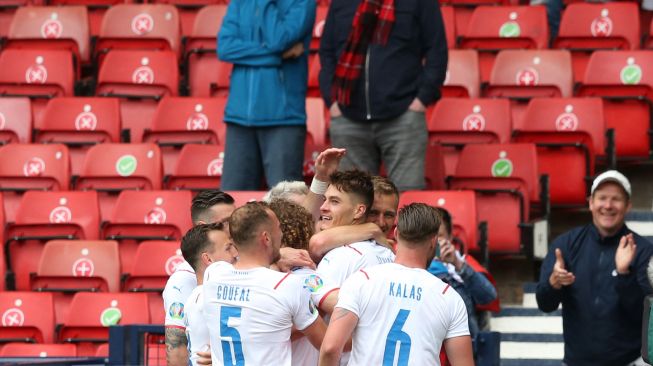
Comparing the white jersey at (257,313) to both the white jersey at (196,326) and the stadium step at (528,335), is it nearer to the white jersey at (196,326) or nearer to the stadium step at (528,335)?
the white jersey at (196,326)

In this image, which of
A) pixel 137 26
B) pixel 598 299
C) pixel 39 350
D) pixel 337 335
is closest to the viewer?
pixel 337 335

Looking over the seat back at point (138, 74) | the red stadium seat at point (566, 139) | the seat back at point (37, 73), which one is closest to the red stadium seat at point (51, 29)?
the seat back at point (37, 73)

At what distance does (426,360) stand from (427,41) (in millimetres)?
4365

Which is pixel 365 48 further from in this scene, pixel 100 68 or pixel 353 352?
pixel 353 352

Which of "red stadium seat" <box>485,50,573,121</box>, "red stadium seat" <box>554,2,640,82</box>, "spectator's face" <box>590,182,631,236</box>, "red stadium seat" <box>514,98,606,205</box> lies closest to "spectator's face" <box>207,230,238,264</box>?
"spectator's face" <box>590,182,631,236</box>

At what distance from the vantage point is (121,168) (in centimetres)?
1044

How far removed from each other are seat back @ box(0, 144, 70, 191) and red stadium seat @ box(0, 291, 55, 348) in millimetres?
1469

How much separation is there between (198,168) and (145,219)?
669 millimetres

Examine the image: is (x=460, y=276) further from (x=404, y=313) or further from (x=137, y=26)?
(x=137, y=26)

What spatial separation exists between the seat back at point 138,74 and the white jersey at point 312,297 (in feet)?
19.1

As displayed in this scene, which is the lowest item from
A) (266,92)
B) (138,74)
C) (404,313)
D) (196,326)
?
(196,326)

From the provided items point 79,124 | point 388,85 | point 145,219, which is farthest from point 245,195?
point 79,124

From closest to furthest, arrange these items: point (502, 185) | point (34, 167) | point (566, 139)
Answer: point (502, 185), point (566, 139), point (34, 167)

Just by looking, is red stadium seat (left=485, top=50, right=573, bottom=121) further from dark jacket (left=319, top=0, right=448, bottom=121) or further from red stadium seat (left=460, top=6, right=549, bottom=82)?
dark jacket (left=319, top=0, right=448, bottom=121)
